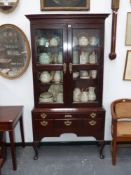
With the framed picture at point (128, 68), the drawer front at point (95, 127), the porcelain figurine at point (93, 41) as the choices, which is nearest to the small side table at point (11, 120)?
the drawer front at point (95, 127)

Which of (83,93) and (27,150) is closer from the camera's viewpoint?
(83,93)

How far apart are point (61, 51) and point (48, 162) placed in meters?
1.41

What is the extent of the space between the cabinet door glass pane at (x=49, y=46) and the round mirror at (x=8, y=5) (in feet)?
1.64

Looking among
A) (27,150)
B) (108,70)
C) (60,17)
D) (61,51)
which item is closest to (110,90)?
(108,70)

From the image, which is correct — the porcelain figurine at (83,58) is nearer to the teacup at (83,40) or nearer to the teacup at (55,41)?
the teacup at (83,40)

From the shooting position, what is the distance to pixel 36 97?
106 inches

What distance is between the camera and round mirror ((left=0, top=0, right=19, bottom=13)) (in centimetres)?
269

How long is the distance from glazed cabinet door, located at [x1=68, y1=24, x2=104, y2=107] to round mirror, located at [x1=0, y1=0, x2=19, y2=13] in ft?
2.61

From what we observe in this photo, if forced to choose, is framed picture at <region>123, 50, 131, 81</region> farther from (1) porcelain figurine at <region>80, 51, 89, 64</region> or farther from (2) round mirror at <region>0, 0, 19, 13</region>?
(2) round mirror at <region>0, 0, 19, 13</region>

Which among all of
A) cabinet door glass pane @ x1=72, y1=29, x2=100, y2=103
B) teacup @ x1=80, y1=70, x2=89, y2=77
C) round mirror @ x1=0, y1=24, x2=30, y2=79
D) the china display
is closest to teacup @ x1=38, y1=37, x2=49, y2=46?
the china display

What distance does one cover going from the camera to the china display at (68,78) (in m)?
2.56

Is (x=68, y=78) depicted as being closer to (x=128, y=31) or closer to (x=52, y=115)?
(x=52, y=115)

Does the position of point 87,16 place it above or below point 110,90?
above

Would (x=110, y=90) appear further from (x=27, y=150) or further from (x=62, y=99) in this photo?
(x=27, y=150)
